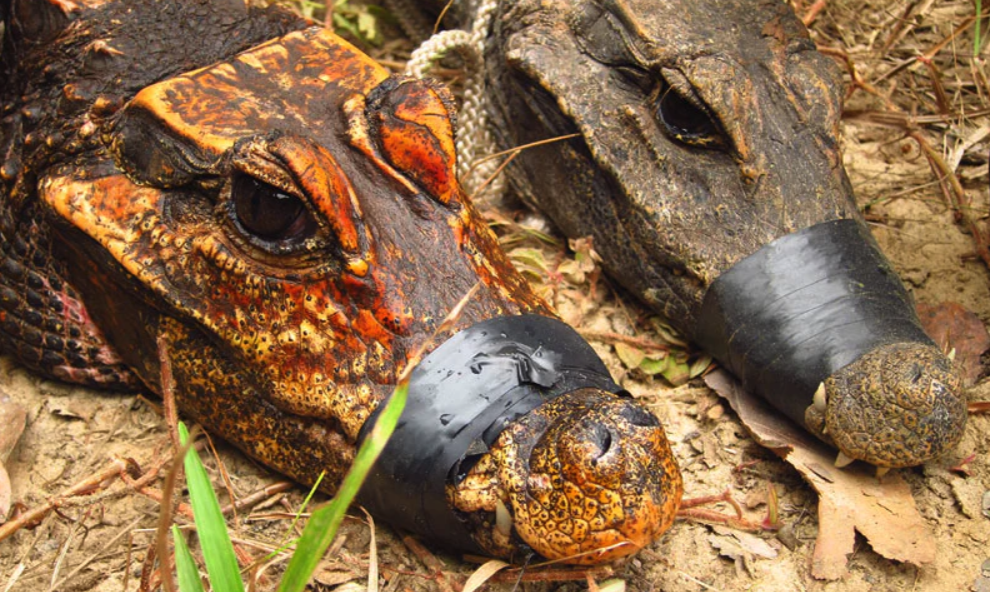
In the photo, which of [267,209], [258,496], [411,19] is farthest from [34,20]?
[411,19]

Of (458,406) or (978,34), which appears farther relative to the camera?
(978,34)

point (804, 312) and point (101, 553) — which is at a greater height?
point (804, 312)

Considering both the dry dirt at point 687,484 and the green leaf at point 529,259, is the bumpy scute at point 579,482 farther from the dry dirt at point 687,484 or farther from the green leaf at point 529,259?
the green leaf at point 529,259

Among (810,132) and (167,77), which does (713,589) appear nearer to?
(810,132)

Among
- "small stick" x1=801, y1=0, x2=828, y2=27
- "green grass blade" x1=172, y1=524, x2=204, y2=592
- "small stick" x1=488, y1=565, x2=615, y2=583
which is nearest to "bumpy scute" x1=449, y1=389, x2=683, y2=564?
"small stick" x1=488, y1=565, x2=615, y2=583

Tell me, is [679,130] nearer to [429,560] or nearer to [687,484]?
[687,484]

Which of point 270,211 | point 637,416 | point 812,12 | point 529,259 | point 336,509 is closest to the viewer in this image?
point 336,509

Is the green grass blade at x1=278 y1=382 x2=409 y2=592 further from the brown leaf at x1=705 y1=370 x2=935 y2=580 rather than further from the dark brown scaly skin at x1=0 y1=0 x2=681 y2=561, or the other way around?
the brown leaf at x1=705 y1=370 x2=935 y2=580

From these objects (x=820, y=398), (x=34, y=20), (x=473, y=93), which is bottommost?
(x=820, y=398)
